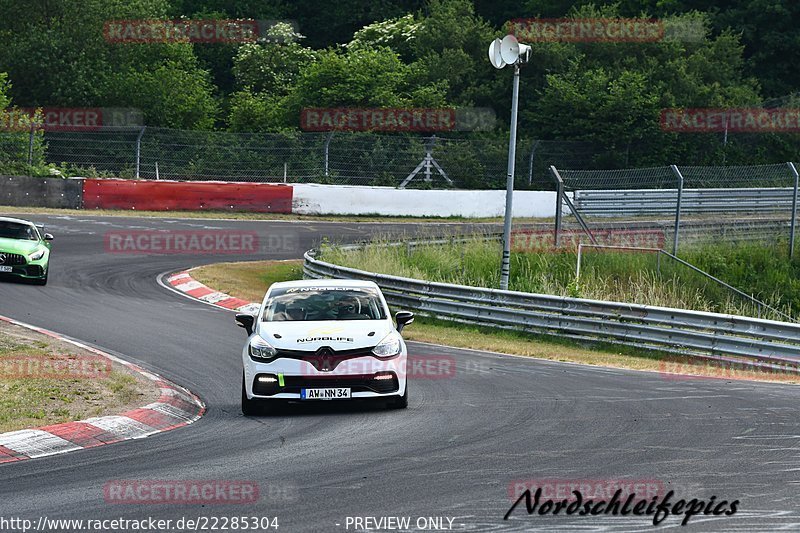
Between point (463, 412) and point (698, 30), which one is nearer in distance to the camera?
point (463, 412)

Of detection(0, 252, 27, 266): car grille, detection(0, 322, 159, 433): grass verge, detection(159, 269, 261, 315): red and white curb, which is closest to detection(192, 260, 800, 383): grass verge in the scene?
detection(159, 269, 261, 315): red and white curb

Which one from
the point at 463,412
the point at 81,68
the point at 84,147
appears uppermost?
the point at 81,68

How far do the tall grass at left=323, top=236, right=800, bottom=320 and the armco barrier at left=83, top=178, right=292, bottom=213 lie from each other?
36.2ft

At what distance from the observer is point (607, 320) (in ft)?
62.1

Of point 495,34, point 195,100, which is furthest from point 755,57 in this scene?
point 195,100

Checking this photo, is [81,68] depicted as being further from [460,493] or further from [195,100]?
[460,493]

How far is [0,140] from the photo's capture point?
3694cm

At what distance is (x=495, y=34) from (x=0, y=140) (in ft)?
85.7

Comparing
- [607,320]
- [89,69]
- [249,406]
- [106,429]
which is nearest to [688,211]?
[607,320]

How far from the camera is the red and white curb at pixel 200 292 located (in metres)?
22.8

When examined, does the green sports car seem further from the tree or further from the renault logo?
the tree

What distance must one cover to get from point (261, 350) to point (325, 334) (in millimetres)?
672

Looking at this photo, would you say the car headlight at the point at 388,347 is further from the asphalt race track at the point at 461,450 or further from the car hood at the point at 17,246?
the car hood at the point at 17,246

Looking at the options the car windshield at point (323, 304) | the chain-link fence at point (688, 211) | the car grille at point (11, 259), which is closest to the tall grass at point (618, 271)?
the chain-link fence at point (688, 211)
